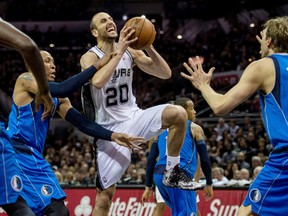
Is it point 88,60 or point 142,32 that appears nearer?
point 142,32

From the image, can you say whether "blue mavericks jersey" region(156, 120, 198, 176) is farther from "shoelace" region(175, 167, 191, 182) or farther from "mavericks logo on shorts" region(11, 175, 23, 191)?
"mavericks logo on shorts" region(11, 175, 23, 191)

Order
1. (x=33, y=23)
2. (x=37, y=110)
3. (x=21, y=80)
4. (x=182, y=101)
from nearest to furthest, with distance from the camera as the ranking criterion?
(x=37, y=110) < (x=21, y=80) < (x=182, y=101) < (x=33, y=23)

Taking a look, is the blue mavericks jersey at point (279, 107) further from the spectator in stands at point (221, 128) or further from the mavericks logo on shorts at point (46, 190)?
the spectator in stands at point (221, 128)

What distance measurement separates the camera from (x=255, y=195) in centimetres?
457

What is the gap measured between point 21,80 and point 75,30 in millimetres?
25015

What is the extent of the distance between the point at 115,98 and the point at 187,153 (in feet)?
5.53

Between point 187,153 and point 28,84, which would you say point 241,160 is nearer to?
point 187,153

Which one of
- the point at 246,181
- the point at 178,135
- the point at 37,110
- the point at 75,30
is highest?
the point at 75,30

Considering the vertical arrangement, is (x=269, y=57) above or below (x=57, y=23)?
below

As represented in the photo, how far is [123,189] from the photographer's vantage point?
11.3 metres

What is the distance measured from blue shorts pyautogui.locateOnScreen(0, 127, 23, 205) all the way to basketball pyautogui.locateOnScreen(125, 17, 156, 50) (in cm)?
251

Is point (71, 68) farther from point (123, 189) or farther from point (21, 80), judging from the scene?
point (21, 80)

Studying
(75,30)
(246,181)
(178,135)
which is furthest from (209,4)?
(178,135)

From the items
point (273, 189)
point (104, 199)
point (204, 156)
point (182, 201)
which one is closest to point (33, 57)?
point (273, 189)
